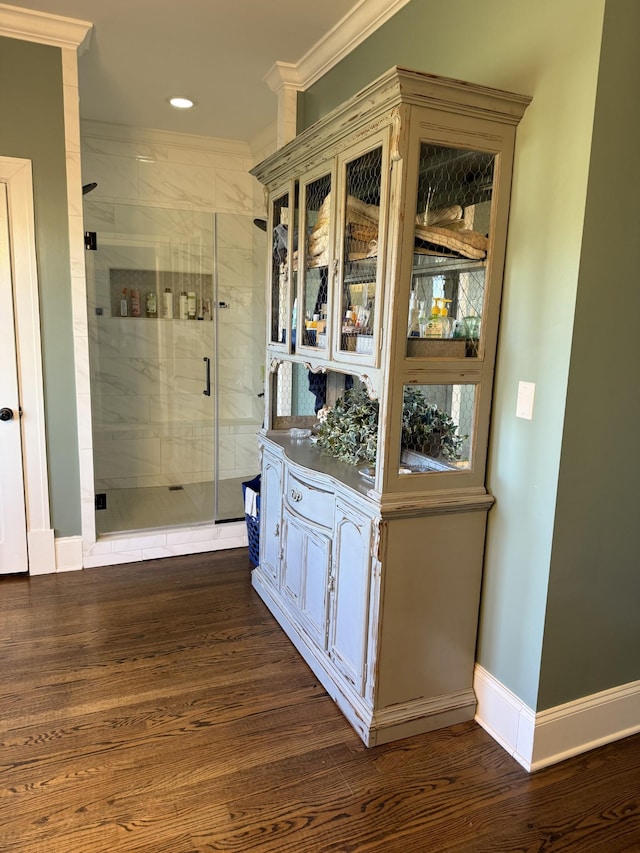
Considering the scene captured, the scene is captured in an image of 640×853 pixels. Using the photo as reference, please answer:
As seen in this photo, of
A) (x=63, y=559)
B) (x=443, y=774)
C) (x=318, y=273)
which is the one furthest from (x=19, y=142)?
(x=443, y=774)

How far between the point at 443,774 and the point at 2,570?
2643 mm

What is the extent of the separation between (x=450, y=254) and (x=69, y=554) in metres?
2.75

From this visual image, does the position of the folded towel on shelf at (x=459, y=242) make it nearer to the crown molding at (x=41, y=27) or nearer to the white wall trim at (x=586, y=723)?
the white wall trim at (x=586, y=723)

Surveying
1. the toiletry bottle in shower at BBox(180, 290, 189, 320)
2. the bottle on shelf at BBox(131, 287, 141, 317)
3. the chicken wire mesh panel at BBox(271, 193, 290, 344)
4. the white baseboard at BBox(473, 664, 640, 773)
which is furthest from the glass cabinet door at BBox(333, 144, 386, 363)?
the bottle on shelf at BBox(131, 287, 141, 317)

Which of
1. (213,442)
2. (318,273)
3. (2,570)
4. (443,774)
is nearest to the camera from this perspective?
(443,774)

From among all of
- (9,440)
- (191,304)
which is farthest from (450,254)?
(191,304)

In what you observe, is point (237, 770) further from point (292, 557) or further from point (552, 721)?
point (552, 721)

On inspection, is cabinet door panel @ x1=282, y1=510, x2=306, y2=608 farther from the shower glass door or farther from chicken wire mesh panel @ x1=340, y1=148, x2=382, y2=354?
the shower glass door

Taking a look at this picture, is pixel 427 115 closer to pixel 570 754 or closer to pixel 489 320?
pixel 489 320

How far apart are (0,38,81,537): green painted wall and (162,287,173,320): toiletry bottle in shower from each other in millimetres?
1473

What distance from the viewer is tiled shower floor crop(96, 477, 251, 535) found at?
387 centimetres

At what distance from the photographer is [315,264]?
249 centimetres

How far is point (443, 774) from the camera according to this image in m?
1.99

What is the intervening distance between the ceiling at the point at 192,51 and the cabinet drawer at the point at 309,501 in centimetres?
211
